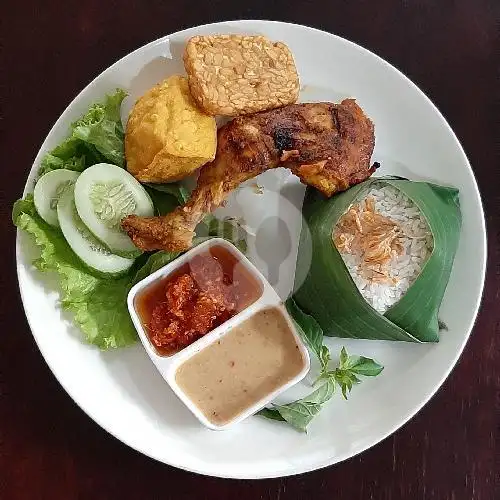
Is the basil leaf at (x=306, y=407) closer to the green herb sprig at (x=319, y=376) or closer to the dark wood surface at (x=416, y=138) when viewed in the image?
the green herb sprig at (x=319, y=376)

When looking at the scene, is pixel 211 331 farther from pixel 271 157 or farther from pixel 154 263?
pixel 271 157

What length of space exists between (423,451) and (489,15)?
1.38m

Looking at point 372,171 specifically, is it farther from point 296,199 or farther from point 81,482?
point 81,482

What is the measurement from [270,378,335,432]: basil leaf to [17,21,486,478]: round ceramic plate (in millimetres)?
56

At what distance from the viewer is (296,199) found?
7.49 ft

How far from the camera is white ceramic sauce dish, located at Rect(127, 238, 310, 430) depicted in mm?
2098

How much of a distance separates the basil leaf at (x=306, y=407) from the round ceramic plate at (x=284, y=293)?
0.06 meters

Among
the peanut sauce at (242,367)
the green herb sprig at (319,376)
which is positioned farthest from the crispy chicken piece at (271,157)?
the green herb sprig at (319,376)

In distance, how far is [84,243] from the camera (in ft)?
6.91

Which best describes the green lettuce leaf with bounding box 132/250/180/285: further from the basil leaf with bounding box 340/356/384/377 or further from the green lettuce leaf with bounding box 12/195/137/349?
the basil leaf with bounding box 340/356/384/377

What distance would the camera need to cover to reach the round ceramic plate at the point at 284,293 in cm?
216

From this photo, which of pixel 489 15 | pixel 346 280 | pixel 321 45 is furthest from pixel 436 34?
pixel 346 280

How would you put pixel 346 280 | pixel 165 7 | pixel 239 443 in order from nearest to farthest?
pixel 346 280 < pixel 239 443 < pixel 165 7

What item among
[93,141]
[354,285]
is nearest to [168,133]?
[93,141]
